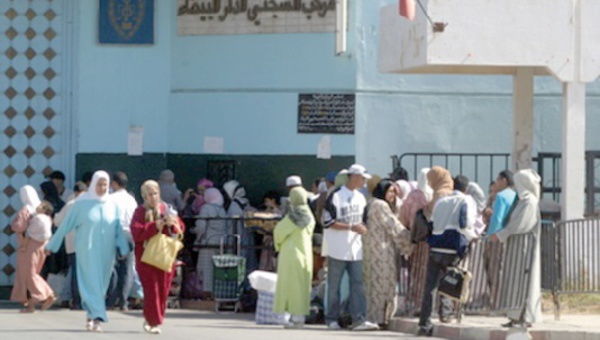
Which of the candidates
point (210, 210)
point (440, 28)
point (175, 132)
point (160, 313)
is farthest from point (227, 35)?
point (160, 313)

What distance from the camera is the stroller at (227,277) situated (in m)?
21.1

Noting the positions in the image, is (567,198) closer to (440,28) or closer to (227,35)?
(440,28)

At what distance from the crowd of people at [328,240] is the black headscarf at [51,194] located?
0.37 metres

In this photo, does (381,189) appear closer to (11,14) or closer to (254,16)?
(254,16)

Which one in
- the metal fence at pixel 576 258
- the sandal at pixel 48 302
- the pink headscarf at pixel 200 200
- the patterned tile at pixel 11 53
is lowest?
the sandal at pixel 48 302

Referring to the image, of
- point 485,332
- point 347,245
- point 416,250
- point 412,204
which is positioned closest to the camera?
point 485,332

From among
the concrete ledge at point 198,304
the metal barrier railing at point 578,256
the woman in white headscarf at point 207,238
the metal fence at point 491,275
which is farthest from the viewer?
the woman in white headscarf at point 207,238

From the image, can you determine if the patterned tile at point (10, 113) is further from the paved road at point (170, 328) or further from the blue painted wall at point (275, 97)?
the paved road at point (170, 328)

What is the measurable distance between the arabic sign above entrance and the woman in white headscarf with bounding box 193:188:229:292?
3.12 m

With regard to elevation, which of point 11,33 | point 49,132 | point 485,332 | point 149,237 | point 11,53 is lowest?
point 485,332

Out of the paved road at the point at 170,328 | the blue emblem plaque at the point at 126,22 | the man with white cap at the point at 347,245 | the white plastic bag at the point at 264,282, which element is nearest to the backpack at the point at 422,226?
the man with white cap at the point at 347,245

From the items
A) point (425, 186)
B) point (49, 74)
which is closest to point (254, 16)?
point (49, 74)

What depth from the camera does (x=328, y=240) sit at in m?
18.5

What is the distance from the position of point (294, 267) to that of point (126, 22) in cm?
664
